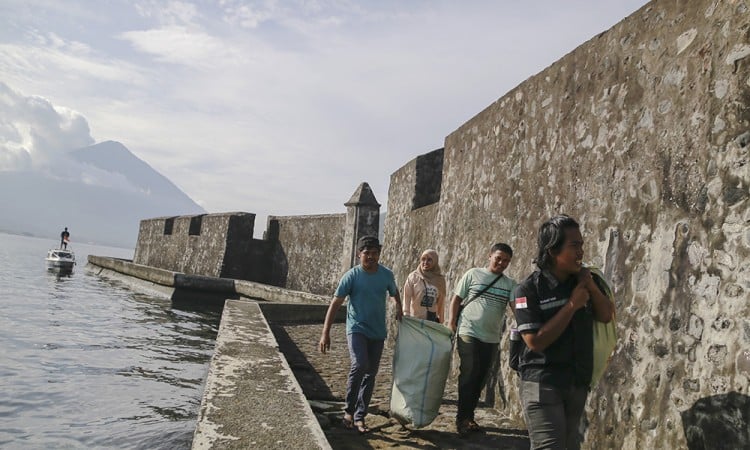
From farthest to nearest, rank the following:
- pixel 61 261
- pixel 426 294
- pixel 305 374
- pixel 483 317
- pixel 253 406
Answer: pixel 61 261
pixel 305 374
pixel 426 294
pixel 483 317
pixel 253 406

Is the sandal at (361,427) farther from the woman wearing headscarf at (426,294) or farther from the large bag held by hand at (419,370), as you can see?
the woman wearing headscarf at (426,294)

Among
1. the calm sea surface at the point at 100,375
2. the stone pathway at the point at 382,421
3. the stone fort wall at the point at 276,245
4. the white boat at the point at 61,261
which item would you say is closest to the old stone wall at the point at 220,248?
the stone fort wall at the point at 276,245

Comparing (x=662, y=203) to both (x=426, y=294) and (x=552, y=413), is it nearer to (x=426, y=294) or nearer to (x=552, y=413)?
(x=552, y=413)

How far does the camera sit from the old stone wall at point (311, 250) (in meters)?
13.9

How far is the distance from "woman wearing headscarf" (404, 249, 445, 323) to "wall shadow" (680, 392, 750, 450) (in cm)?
224

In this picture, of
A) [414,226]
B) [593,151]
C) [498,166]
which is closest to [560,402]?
[593,151]

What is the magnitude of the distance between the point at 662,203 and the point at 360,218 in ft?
31.2

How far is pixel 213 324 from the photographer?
42.1ft

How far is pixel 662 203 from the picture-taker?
10.4 feet

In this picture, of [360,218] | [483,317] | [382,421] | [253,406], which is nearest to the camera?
[253,406]

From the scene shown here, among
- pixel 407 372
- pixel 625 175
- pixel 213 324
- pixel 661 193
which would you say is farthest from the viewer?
pixel 213 324

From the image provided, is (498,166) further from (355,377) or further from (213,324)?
(213,324)

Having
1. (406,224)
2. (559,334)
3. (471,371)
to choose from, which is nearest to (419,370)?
(471,371)

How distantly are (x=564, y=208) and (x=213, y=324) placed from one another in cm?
1040
